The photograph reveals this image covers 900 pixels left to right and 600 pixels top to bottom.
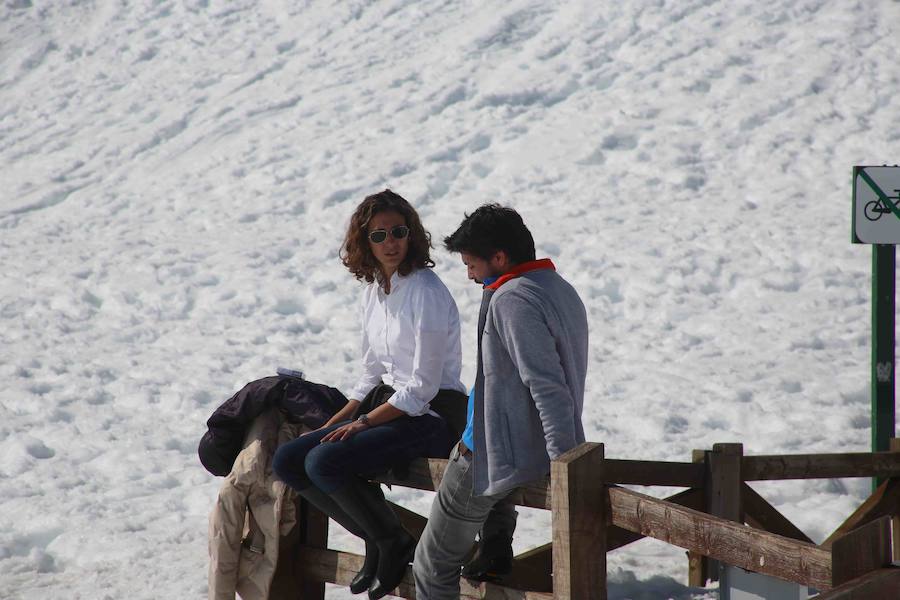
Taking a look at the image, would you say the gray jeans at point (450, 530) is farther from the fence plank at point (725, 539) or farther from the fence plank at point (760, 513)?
the fence plank at point (760, 513)

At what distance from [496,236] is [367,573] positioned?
4.89ft

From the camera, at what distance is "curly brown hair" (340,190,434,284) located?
14.3 feet

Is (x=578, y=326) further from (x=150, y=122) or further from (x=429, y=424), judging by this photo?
(x=150, y=122)

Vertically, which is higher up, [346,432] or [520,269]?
[520,269]

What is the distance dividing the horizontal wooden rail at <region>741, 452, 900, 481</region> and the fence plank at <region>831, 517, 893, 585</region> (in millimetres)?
2299

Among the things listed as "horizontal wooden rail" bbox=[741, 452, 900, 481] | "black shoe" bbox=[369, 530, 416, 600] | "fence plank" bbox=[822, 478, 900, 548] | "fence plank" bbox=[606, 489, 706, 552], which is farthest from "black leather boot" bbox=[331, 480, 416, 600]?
"fence plank" bbox=[822, 478, 900, 548]

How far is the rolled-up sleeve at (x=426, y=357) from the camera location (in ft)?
13.2

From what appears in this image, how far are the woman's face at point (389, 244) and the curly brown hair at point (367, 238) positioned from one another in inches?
0.7

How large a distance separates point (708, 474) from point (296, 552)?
1841mm

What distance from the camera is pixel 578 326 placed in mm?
3492

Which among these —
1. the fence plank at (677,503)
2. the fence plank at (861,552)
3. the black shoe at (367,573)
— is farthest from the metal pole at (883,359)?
the fence plank at (861,552)

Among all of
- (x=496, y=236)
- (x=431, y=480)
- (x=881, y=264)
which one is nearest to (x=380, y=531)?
(x=431, y=480)

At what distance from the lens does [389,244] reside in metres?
4.28

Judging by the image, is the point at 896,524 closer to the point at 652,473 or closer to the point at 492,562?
the point at 652,473
